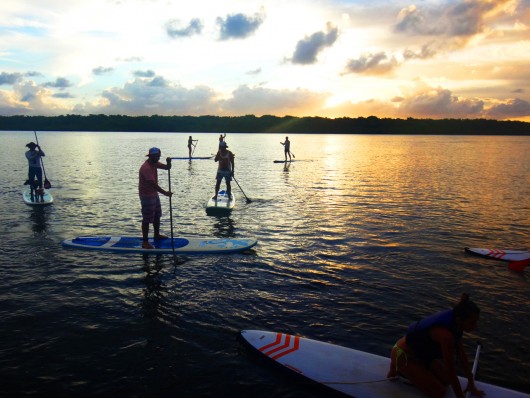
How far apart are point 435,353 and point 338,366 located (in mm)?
1571

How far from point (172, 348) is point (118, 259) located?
526 centimetres

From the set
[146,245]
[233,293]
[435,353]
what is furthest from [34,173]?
[435,353]

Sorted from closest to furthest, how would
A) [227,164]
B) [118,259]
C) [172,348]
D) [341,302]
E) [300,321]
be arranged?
→ 1. [172,348]
2. [300,321]
3. [341,302]
4. [118,259]
5. [227,164]

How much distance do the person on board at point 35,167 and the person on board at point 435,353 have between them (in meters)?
17.6

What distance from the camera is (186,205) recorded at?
66.5 feet

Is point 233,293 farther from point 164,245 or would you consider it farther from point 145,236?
point 145,236

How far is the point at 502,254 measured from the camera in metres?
12.0

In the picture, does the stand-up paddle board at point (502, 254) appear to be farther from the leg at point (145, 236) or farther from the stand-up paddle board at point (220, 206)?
the leg at point (145, 236)

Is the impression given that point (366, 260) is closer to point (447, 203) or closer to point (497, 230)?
point (497, 230)

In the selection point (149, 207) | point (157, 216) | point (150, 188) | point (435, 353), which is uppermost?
point (150, 188)

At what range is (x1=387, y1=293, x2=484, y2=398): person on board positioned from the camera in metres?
5.07

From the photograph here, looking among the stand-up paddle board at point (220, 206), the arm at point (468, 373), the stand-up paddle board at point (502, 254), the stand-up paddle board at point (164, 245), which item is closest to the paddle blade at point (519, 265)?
the stand-up paddle board at point (502, 254)

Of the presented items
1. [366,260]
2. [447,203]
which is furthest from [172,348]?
[447,203]

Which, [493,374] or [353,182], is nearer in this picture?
[493,374]
